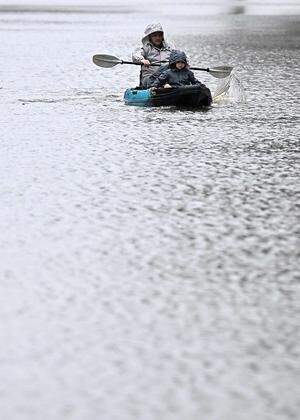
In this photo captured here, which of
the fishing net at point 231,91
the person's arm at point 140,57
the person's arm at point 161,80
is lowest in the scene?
the fishing net at point 231,91

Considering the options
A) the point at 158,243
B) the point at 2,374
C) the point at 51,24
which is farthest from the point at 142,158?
the point at 51,24

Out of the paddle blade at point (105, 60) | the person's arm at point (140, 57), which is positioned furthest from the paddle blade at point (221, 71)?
the paddle blade at point (105, 60)

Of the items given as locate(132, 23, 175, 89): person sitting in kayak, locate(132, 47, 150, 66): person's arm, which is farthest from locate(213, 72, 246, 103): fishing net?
locate(132, 47, 150, 66): person's arm

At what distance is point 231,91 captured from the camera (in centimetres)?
1898

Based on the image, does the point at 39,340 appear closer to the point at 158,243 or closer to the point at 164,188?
the point at 158,243

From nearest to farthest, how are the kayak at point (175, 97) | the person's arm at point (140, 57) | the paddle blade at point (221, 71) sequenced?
the kayak at point (175, 97), the person's arm at point (140, 57), the paddle blade at point (221, 71)

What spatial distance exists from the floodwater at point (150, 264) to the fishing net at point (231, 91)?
1.34 m

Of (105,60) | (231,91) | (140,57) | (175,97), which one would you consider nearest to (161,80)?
(175,97)

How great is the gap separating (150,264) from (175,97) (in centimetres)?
1023

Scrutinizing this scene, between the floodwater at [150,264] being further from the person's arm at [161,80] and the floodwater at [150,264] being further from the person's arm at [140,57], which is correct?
the person's arm at [140,57]

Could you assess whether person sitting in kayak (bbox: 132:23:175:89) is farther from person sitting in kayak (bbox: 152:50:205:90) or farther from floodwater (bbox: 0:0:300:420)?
floodwater (bbox: 0:0:300:420)

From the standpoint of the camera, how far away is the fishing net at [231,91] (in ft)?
61.4

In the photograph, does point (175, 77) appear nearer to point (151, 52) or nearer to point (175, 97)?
point (175, 97)

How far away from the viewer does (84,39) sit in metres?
38.8
